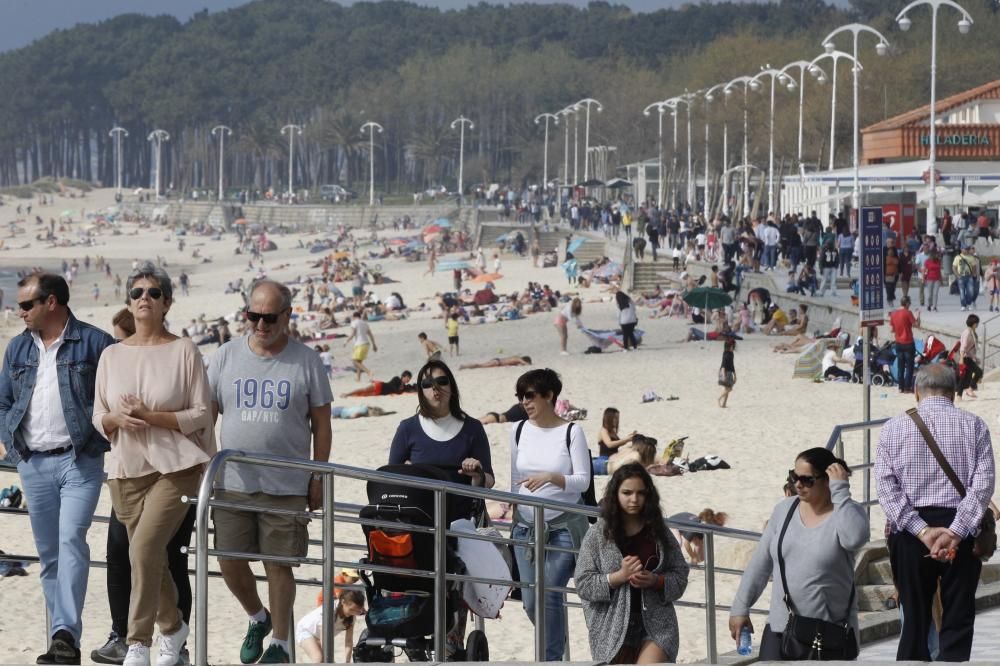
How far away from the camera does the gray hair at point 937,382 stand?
19.5 ft

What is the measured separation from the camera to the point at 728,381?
20797mm

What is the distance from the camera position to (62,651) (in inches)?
224

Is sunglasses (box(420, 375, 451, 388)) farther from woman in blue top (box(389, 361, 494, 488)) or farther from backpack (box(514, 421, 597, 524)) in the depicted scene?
backpack (box(514, 421, 597, 524))

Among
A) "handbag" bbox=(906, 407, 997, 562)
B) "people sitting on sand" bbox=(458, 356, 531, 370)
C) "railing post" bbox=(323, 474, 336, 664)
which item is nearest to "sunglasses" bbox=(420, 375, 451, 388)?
"railing post" bbox=(323, 474, 336, 664)

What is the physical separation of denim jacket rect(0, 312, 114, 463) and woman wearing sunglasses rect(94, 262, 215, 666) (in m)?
0.21

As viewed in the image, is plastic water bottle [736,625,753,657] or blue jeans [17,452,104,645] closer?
blue jeans [17,452,104,645]

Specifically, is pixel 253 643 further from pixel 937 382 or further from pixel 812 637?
pixel 937 382

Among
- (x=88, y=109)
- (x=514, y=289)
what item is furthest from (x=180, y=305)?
(x=88, y=109)

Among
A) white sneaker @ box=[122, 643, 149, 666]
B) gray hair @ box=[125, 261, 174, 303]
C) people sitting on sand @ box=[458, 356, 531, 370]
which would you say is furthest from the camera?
people sitting on sand @ box=[458, 356, 531, 370]

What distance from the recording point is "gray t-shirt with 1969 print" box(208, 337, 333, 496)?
19.4 feet

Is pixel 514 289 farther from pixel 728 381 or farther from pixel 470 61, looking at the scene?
pixel 470 61

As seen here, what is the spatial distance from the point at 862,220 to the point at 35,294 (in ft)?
20.5

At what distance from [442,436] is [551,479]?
0.46m

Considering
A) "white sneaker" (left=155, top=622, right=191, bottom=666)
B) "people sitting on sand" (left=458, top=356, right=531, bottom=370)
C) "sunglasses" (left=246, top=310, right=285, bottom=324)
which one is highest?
"sunglasses" (left=246, top=310, right=285, bottom=324)
